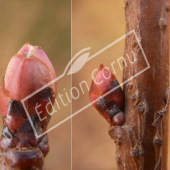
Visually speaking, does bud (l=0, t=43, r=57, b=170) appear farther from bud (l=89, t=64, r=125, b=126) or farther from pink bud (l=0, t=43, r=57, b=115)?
bud (l=89, t=64, r=125, b=126)

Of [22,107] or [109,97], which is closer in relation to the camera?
[22,107]

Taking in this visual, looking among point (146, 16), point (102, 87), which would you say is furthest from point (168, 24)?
point (102, 87)

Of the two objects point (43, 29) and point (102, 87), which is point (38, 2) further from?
point (102, 87)

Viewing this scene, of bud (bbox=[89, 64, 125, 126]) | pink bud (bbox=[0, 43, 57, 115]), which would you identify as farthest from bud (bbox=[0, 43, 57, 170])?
bud (bbox=[89, 64, 125, 126])

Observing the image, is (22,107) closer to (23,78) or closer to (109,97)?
(23,78)

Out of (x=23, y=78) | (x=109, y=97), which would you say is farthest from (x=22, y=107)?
(x=109, y=97)

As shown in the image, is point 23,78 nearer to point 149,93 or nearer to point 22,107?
point 22,107
